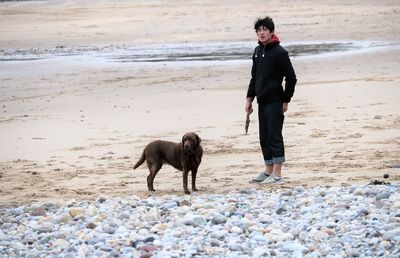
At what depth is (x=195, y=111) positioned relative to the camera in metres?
15.6

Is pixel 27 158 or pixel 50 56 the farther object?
pixel 50 56

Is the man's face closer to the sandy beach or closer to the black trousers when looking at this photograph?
the black trousers

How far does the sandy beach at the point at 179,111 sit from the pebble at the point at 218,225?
0.83 metres

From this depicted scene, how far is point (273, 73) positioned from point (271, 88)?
164 millimetres

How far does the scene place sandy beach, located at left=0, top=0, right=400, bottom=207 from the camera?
10.5 metres

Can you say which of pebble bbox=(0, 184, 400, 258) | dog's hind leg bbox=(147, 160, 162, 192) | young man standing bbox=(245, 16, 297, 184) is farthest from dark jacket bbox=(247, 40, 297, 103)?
dog's hind leg bbox=(147, 160, 162, 192)

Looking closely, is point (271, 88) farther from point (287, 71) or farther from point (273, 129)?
point (273, 129)

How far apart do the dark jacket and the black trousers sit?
0.30 ft

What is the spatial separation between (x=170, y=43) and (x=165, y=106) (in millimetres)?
15652

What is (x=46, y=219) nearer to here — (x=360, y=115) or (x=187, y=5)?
(x=360, y=115)

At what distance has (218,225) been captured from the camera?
25.8ft

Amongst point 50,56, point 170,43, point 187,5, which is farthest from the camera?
point 187,5

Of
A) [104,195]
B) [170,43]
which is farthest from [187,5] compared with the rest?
[104,195]

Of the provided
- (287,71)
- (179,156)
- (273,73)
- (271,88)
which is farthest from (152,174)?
(287,71)
